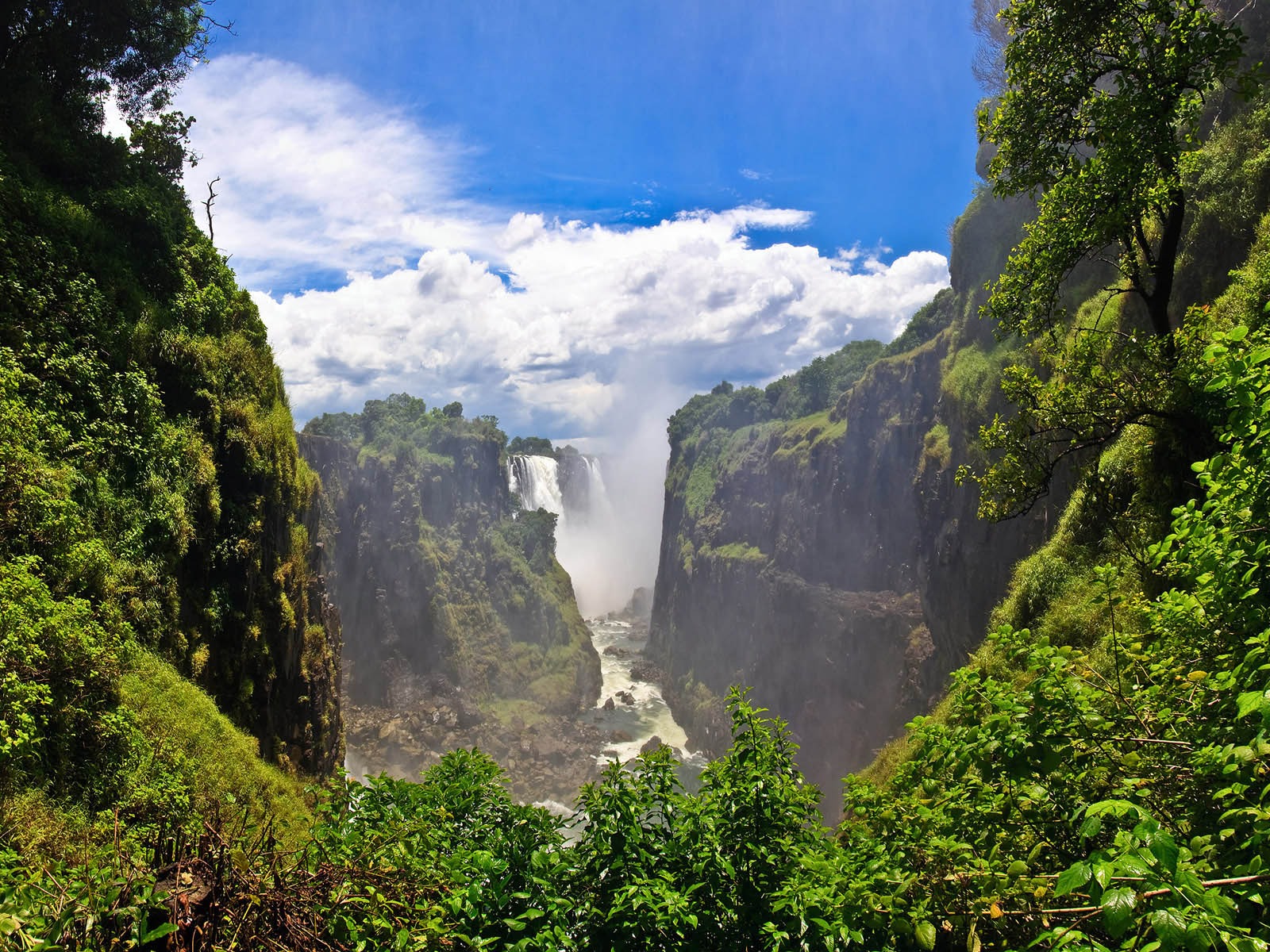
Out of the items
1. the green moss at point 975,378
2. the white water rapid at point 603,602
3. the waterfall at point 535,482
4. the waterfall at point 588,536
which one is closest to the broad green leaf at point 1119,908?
the green moss at point 975,378

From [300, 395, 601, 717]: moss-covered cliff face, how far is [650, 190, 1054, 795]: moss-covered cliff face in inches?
629

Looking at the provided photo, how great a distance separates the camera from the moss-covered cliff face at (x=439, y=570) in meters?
64.0

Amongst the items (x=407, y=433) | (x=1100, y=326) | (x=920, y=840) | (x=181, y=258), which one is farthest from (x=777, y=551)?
(x=920, y=840)

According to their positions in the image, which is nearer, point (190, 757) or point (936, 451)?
point (190, 757)

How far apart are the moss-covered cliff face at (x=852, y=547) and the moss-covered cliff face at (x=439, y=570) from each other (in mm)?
15977

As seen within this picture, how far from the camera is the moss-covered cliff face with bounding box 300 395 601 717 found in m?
64.0

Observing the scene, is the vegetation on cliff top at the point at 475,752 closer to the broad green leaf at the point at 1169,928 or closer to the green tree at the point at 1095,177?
the broad green leaf at the point at 1169,928

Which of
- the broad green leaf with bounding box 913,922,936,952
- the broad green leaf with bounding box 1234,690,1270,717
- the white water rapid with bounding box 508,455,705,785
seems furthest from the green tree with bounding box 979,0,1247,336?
the white water rapid with bounding box 508,455,705,785

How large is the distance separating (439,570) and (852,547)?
41248 mm

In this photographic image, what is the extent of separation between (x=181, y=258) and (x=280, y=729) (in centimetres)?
1430

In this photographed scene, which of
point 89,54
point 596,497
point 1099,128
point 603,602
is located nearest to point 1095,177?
point 1099,128

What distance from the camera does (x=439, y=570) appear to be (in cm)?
6944

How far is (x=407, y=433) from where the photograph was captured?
75.6 metres

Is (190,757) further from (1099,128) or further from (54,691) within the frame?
(1099,128)
